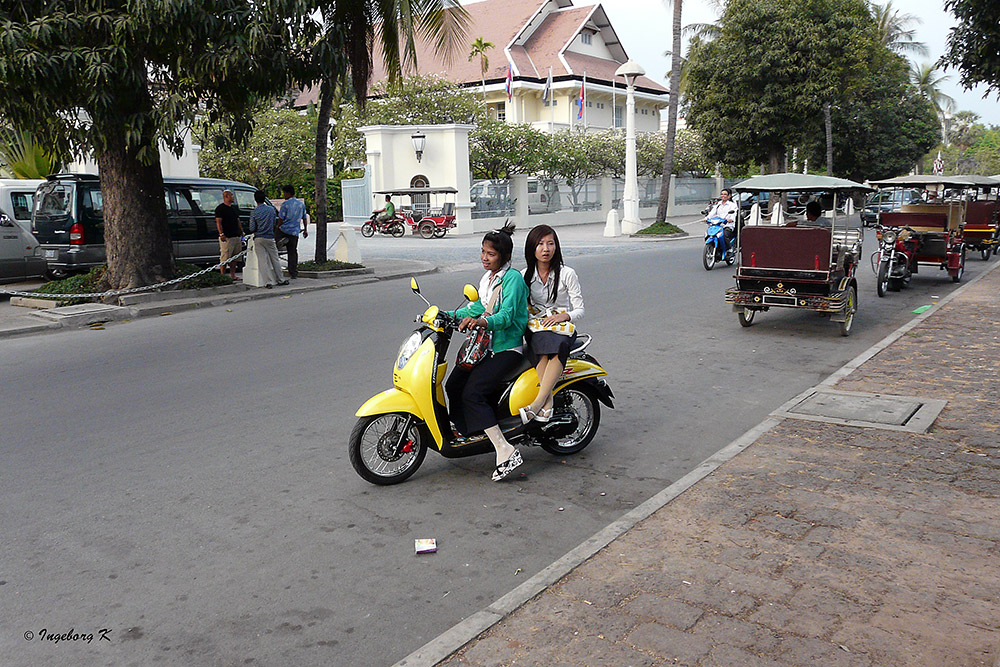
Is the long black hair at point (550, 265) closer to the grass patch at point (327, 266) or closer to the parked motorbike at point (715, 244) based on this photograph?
the grass patch at point (327, 266)

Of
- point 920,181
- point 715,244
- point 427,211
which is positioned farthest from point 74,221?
point 427,211

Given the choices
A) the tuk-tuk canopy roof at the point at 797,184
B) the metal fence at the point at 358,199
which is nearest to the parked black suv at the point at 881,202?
the metal fence at the point at 358,199

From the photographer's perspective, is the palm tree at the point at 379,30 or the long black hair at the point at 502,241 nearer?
the long black hair at the point at 502,241

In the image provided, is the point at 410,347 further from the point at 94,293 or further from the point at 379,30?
the point at 379,30

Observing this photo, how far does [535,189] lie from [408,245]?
1118 cm

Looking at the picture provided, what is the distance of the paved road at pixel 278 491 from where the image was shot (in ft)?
12.4

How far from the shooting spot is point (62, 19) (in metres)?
11.4

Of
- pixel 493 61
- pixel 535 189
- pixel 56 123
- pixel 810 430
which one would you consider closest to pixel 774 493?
pixel 810 430

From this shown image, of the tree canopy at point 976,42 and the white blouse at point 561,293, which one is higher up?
the tree canopy at point 976,42

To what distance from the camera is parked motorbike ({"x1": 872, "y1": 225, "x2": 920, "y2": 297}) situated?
13766mm

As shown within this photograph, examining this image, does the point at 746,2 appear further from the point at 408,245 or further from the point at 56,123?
the point at 56,123

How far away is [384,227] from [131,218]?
17.6 meters

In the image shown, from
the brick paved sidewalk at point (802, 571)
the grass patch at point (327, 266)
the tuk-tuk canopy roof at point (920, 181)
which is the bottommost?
the brick paved sidewalk at point (802, 571)

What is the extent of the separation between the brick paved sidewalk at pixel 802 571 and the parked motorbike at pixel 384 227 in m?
25.7
